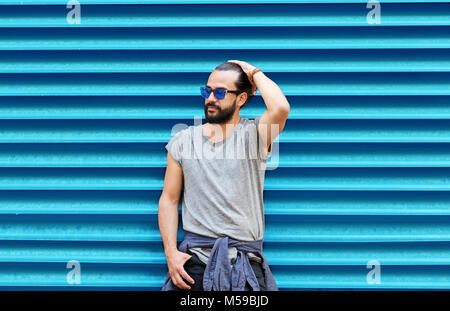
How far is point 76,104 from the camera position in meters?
2.74

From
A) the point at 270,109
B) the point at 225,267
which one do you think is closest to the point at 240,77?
the point at 270,109

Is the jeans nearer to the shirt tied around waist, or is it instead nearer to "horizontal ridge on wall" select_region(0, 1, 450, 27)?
the shirt tied around waist

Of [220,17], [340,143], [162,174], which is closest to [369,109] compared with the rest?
[340,143]

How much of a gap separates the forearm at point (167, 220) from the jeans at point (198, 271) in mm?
158

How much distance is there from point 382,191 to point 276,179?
2.21 feet

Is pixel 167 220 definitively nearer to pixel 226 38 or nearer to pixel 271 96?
pixel 271 96

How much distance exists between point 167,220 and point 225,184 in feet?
1.43

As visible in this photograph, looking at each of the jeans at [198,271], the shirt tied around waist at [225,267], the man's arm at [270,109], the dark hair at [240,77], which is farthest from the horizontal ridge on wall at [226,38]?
the jeans at [198,271]

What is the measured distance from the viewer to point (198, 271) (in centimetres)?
237

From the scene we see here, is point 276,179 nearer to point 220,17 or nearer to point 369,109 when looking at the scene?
point 369,109

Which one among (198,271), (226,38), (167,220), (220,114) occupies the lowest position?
(198,271)

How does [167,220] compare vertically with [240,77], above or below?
below

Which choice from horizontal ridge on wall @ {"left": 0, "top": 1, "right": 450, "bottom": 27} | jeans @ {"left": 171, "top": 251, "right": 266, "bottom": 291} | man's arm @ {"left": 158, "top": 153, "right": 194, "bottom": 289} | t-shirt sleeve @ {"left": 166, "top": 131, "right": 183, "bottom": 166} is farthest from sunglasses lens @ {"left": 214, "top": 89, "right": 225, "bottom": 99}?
jeans @ {"left": 171, "top": 251, "right": 266, "bottom": 291}

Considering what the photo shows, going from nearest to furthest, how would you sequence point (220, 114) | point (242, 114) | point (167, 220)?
point (220, 114) → point (167, 220) → point (242, 114)
